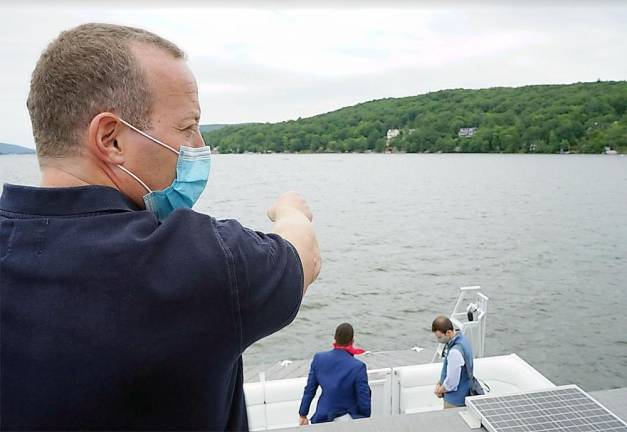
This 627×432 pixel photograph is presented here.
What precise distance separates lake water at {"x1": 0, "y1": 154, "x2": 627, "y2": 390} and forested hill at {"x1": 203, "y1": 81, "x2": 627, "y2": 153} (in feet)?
60.5

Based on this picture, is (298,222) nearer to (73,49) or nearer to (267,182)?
(73,49)

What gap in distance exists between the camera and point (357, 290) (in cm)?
1694

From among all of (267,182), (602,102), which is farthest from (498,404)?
(602,102)

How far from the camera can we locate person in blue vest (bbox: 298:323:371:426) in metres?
4.38

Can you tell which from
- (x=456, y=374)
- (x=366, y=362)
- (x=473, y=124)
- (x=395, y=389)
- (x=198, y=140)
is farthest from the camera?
(x=473, y=124)

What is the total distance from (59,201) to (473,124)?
229ft

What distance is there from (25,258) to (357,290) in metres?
16.5

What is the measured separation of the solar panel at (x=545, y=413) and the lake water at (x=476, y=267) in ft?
4.55

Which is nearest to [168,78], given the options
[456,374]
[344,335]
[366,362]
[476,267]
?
[344,335]

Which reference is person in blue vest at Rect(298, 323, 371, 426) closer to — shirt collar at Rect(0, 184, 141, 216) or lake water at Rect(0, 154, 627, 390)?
lake water at Rect(0, 154, 627, 390)

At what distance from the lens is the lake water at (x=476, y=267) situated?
12.9 m

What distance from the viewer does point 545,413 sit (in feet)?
5.21

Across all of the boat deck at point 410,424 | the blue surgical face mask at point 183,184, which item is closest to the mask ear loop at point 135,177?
the blue surgical face mask at point 183,184

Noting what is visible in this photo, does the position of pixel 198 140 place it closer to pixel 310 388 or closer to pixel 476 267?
pixel 310 388
